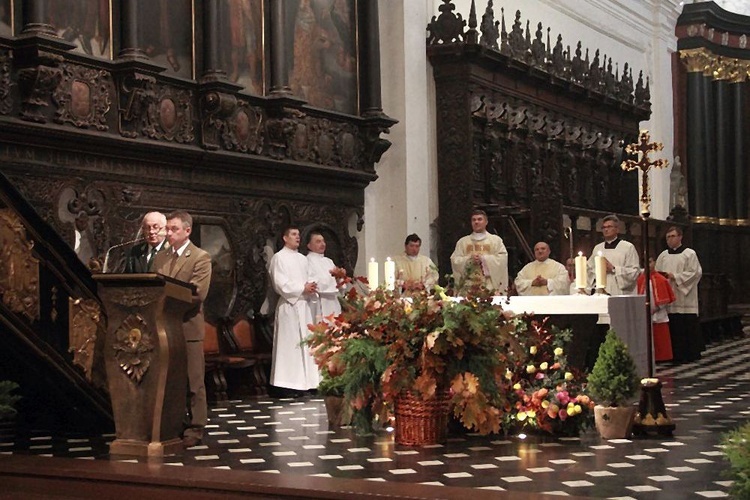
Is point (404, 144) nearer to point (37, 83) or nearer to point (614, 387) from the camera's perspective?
point (37, 83)

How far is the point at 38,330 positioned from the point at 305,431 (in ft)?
7.32

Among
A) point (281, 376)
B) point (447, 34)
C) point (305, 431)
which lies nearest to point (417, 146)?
point (447, 34)

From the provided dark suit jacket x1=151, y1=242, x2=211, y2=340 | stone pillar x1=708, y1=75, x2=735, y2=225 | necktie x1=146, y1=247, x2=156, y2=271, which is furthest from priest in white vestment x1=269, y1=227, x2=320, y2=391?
stone pillar x1=708, y1=75, x2=735, y2=225

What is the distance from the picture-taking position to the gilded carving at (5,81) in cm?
1050

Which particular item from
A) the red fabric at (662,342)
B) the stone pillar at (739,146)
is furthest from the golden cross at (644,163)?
the stone pillar at (739,146)

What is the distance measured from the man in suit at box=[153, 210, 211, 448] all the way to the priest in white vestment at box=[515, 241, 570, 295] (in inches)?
241

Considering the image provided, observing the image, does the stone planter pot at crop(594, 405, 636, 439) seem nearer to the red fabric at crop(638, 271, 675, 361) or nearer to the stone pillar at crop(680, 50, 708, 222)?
the red fabric at crop(638, 271, 675, 361)

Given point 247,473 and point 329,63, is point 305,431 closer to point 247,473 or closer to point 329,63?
point 247,473

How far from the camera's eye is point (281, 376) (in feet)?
41.8

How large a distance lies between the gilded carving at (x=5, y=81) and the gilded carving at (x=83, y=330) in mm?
2398

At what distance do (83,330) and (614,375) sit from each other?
402cm

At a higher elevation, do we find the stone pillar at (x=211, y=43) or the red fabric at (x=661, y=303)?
the stone pillar at (x=211, y=43)

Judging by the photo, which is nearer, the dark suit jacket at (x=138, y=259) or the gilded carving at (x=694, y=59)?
the dark suit jacket at (x=138, y=259)

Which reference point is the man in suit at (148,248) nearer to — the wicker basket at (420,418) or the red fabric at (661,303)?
the wicker basket at (420,418)
